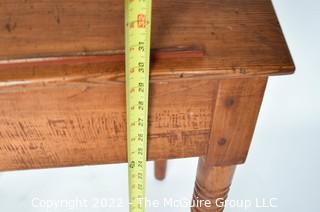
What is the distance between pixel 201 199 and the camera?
3.06ft

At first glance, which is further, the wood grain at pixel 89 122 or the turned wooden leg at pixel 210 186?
the turned wooden leg at pixel 210 186

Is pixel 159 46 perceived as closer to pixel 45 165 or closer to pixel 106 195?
pixel 45 165

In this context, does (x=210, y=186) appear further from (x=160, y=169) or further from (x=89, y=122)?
(x=160, y=169)

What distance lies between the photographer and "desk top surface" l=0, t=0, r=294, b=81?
2.14 feet

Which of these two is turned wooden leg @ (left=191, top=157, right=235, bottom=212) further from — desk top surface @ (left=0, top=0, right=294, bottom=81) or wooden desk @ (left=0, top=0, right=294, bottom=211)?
desk top surface @ (left=0, top=0, right=294, bottom=81)

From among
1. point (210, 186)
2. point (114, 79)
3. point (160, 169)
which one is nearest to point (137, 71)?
point (114, 79)

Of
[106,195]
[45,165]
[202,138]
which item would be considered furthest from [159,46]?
[106,195]

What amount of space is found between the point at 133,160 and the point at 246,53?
252mm

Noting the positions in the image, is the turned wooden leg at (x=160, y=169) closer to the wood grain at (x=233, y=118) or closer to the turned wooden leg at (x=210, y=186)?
the turned wooden leg at (x=210, y=186)

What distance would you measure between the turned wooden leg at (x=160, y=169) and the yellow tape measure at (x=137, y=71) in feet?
1.95

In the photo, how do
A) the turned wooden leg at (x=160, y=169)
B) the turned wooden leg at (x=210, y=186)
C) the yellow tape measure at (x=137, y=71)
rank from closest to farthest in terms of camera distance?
the yellow tape measure at (x=137, y=71) < the turned wooden leg at (x=210, y=186) < the turned wooden leg at (x=160, y=169)

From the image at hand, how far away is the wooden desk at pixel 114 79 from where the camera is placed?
2.11 ft

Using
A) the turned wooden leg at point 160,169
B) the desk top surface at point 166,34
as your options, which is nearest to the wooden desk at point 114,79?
the desk top surface at point 166,34

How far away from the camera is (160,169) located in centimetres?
135
